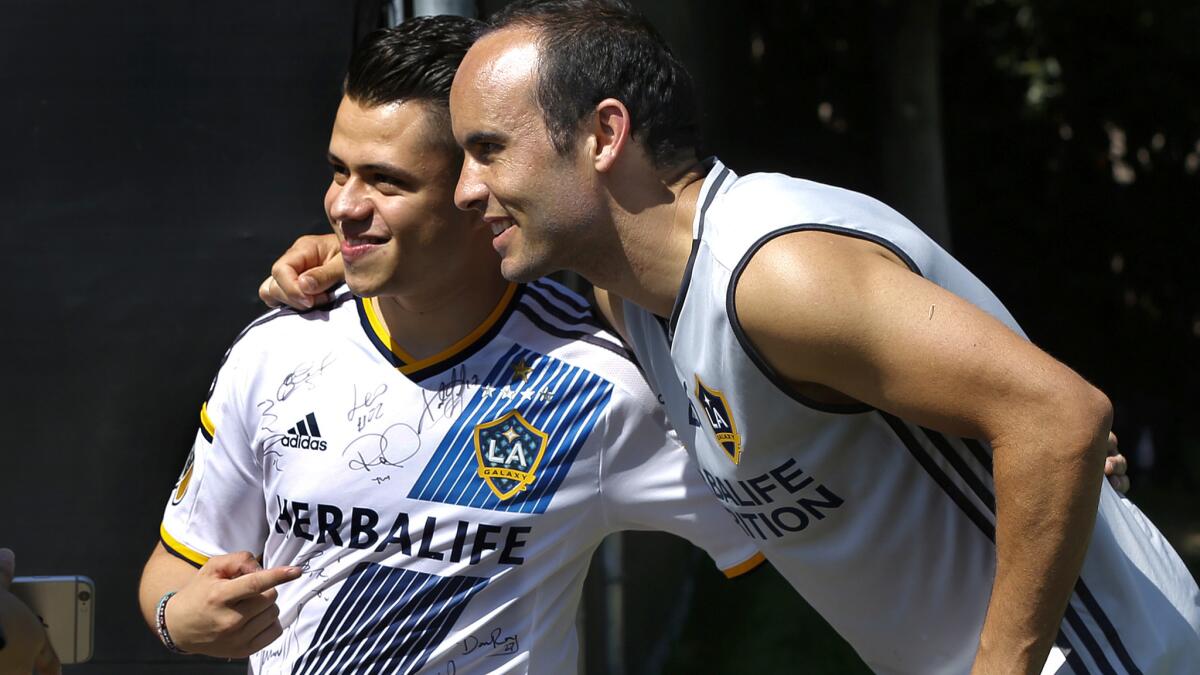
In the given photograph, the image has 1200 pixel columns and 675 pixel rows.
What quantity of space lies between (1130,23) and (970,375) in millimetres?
8474

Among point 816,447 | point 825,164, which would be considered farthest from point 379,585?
point 825,164

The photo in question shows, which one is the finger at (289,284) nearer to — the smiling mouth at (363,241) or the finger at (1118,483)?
the smiling mouth at (363,241)

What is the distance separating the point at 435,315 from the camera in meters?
2.60

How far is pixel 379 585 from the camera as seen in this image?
2.48m

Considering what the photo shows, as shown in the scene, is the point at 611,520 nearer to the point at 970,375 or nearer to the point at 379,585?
the point at 379,585

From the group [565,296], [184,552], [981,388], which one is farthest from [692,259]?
[184,552]

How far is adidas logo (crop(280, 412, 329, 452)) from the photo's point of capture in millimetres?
2523

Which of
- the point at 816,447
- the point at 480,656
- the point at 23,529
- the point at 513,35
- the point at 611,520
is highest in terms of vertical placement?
the point at 513,35

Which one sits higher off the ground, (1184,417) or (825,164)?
(825,164)

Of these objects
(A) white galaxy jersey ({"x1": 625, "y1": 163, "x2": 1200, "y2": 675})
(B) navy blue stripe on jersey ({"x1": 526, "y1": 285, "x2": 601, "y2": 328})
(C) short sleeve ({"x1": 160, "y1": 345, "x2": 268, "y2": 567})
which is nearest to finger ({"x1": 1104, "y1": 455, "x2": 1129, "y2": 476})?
(A) white galaxy jersey ({"x1": 625, "y1": 163, "x2": 1200, "y2": 675})

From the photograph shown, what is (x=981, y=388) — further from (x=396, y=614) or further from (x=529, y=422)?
(x=396, y=614)

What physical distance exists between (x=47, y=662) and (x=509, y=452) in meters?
0.85

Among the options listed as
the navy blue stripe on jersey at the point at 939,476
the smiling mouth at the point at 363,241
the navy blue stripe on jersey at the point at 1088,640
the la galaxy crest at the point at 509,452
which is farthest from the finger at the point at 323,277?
the navy blue stripe on jersey at the point at 1088,640
